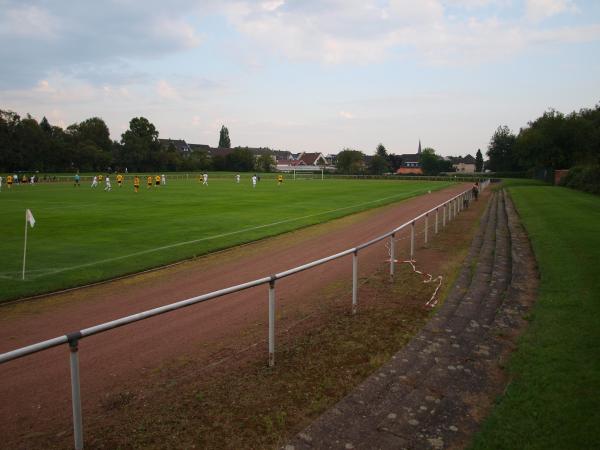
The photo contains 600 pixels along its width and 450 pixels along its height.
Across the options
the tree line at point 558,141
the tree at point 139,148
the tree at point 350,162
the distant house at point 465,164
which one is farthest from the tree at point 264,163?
the distant house at point 465,164

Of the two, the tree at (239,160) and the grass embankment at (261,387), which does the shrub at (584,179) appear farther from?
the tree at (239,160)

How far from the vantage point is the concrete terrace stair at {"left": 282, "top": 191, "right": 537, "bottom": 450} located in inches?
169

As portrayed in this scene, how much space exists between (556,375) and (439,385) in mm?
1439

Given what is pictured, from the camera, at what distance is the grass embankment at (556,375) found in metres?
4.14

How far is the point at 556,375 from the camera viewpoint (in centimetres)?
533

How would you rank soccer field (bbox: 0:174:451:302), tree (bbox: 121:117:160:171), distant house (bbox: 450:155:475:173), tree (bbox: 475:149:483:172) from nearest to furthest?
1. soccer field (bbox: 0:174:451:302)
2. tree (bbox: 121:117:160:171)
3. tree (bbox: 475:149:483:172)
4. distant house (bbox: 450:155:475:173)

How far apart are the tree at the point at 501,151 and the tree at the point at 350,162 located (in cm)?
3039

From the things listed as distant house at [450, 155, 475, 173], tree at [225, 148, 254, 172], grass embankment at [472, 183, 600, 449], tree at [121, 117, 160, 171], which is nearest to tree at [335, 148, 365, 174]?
tree at [225, 148, 254, 172]

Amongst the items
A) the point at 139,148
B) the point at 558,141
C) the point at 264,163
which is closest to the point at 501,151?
the point at 558,141

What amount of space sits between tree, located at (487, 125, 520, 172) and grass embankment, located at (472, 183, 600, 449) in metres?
98.2

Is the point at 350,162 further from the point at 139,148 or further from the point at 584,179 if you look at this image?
the point at 584,179

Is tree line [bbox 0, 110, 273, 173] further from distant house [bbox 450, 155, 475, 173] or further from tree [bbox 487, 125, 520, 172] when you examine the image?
distant house [bbox 450, 155, 475, 173]

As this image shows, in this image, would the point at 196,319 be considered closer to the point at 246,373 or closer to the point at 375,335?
the point at 246,373

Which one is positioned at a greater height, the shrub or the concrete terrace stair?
the shrub
